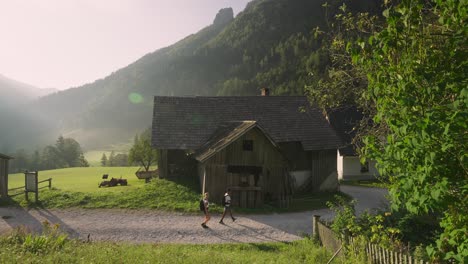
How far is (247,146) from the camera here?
22516mm

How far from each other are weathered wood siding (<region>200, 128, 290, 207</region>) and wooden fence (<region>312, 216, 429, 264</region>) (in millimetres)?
8234

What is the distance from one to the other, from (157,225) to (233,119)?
13767mm

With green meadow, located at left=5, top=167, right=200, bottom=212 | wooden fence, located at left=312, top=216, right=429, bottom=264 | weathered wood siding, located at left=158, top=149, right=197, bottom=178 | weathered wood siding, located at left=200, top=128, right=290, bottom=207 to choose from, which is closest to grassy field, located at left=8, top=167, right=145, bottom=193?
green meadow, located at left=5, top=167, right=200, bottom=212

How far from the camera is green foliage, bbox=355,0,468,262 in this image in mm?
4934

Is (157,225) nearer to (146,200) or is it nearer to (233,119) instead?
(146,200)

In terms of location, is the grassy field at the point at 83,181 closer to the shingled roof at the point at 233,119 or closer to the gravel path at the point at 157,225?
the gravel path at the point at 157,225

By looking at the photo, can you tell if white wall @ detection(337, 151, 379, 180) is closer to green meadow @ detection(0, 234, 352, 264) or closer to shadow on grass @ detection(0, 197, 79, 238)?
green meadow @ detection(0, 234, 352, 264)

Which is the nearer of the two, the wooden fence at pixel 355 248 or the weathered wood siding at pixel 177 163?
the wooden fence at pixel 355 248

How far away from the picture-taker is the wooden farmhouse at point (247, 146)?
861 inches

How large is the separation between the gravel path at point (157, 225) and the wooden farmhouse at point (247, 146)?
307 centimetres

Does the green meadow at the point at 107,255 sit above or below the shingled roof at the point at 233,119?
below

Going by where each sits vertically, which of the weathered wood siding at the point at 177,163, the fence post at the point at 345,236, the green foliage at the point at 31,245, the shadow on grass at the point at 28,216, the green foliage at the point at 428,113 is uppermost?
the green foliage at the point at 428,113

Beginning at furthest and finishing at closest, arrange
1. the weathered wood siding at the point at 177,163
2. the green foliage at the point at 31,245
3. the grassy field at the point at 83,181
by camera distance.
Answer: the weathered wood siding at the point at 177,163 → the grassy field at the point at 83,181 → the green foliage at the point at 31,245

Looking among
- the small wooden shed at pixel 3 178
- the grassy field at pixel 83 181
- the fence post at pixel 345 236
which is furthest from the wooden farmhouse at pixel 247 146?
the fence post at pixel 345 236
